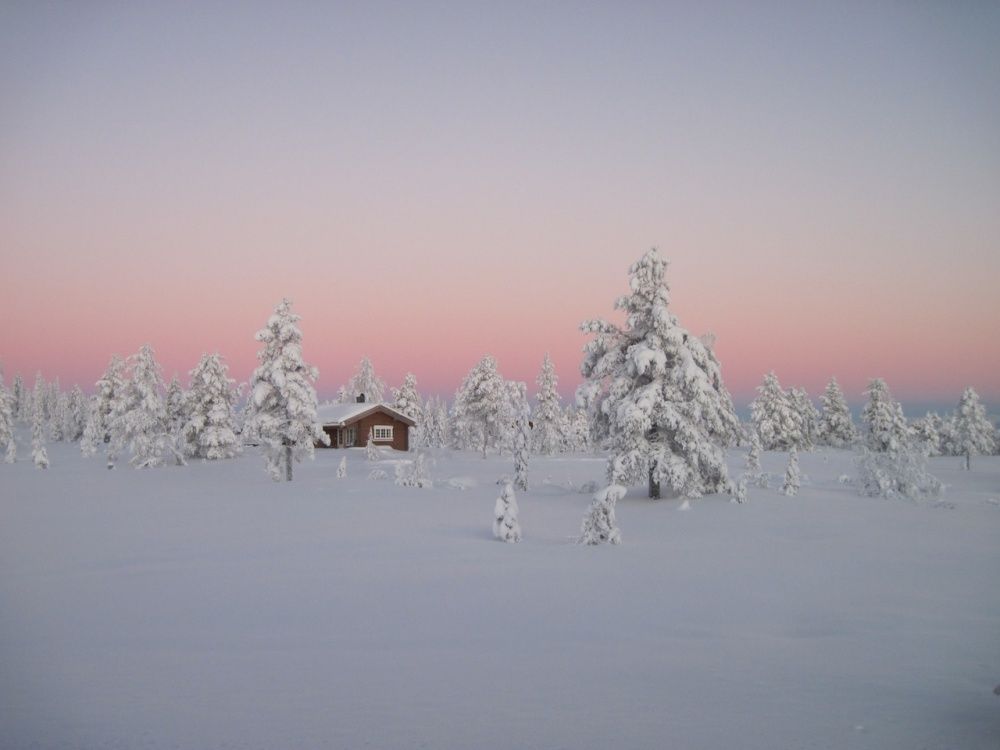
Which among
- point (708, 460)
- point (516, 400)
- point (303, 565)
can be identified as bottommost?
point (303, 565)

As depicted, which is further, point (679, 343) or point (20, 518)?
point (679, 343)

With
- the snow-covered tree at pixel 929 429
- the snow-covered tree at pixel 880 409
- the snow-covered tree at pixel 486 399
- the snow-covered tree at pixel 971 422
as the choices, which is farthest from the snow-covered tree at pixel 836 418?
the snow-covered tree at pixel 486 399

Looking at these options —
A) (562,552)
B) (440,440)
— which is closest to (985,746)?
(562,552)

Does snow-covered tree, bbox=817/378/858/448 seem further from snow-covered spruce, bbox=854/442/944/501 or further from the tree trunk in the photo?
the tree trunk

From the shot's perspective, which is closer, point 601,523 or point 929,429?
point 601,523

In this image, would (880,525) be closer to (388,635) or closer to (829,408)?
(388,635)

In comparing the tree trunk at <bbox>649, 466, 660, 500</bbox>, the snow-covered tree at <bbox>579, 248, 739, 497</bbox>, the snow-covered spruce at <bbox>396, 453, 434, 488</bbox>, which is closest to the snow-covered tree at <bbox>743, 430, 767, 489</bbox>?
the snow-covered tree at <bbox>579, 248, 739, 497</bbox>

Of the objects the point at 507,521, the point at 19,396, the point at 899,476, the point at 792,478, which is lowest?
the point at 507,521

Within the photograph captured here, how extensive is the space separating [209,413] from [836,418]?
70.5 meters

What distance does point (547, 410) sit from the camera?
73500 millimetres

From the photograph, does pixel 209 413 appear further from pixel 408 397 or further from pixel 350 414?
pixel 408 397

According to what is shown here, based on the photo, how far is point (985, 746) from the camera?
5.85 metres

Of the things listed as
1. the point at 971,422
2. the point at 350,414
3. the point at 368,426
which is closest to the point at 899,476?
the point at 971,422

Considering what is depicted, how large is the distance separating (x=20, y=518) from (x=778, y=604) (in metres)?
27.4
